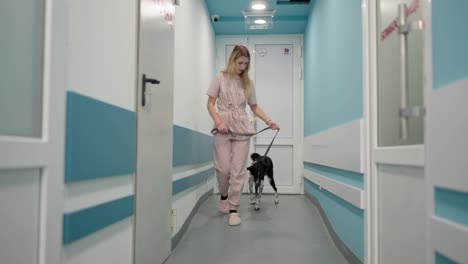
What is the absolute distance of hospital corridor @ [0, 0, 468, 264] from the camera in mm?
1068

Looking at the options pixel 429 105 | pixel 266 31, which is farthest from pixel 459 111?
pixel 266 31

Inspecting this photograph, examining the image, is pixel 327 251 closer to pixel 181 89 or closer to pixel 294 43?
pixel 181 89

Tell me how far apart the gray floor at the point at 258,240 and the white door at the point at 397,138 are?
69 cm

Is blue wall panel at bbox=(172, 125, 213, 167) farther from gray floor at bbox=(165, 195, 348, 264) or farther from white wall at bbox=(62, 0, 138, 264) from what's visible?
white wall at bbox=(62, 0, 138, 264)

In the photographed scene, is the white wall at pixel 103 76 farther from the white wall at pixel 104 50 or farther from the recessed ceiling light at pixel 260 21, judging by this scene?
the recessed ceiling light at pixel 260 21

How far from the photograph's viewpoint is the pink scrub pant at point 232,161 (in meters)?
3.42

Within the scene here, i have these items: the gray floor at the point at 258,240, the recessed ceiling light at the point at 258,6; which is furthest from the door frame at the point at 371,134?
the recessed ceiling light at the point at 258,6

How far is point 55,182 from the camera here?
1128 millimetres

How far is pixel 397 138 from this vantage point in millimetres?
1703

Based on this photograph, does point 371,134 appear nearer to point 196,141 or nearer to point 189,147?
point 189,147

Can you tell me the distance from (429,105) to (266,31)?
4.92 meters

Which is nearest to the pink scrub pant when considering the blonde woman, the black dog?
the blonde woman

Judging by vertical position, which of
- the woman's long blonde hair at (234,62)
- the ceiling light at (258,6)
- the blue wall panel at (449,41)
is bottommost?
the blue wall panel at (449,41)

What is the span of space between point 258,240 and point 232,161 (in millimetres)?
819
